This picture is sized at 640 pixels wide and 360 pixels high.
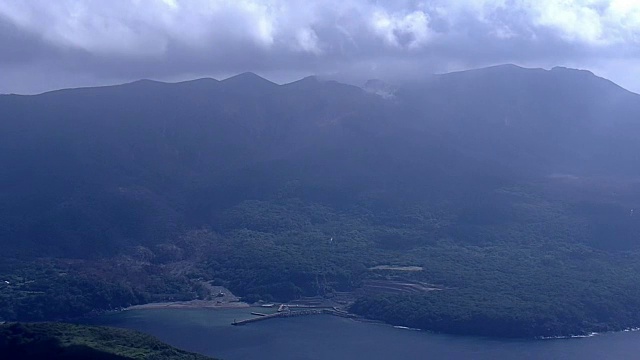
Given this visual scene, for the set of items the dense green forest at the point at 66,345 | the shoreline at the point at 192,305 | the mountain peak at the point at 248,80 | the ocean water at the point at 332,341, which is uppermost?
the mountain peak at the point at 248,80

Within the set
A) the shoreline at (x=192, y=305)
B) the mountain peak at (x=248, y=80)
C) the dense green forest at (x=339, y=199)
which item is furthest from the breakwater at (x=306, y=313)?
the mountain peak at (x=248, y=80)

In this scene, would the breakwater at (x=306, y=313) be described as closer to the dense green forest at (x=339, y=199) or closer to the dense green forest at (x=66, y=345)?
the dense green forest at (x=339, y=199)

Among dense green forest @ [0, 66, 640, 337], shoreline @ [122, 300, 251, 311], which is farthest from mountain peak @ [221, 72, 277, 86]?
shoreline @ [122, 300, 251, 311]

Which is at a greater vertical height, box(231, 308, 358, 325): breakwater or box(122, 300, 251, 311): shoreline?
box(122, 300, 251, 311): shoreline

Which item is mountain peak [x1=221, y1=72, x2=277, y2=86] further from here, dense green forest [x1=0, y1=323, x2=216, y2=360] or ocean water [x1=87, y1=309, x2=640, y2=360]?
dense green forest [x1=0, y1=323, x2=216, y2=360]

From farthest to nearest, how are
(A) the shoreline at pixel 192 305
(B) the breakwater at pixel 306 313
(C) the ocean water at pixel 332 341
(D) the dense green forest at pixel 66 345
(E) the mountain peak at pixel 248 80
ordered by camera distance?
1. (E) the mountain peak at pixel 248 80
2. (A) the shoreline at pixel 192 305
3. (B) the breakwater at pixel 306 313
4. (C) the ocean water at pixel 332 341
5. (D) the dense green forest at pixel 66 345

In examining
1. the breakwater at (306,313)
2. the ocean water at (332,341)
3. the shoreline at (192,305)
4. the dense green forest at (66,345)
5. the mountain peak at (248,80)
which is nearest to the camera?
the dense green forest at (66,345)
